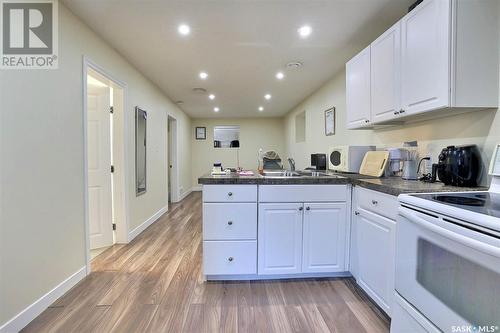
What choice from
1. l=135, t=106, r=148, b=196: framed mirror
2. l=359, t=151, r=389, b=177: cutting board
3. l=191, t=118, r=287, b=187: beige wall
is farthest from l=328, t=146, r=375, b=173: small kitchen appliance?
l=191, t=118, r=287, b=187: beige wall

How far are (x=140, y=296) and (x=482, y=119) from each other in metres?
2.82

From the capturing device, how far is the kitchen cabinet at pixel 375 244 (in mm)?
1614

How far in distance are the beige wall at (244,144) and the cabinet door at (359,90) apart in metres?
5.15

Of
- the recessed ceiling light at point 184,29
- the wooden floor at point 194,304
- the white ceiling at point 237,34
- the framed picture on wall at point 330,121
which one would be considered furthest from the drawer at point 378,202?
the recessed ceiling light at point 184,29

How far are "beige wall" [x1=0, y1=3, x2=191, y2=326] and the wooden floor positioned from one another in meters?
0.28

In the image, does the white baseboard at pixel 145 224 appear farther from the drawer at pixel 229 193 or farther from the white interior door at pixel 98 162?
the drawer at pixel 229 193

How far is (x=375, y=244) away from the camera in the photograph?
181 cm

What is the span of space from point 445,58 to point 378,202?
3.28ft

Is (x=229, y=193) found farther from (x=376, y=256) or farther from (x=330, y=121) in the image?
(x=330, y=121)

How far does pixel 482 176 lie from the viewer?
1605 mm

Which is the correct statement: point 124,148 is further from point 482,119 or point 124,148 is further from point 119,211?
point 482,119

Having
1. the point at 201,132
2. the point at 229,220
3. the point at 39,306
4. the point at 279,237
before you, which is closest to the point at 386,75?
the point at 279,237

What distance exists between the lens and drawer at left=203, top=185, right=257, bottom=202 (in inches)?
82.8

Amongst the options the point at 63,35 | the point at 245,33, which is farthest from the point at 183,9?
the point at 63,35
